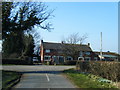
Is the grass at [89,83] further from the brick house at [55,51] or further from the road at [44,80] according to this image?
the brick house at [55,51]

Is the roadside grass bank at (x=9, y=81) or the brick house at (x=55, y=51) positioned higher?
the brick house at (x=55, y=51)

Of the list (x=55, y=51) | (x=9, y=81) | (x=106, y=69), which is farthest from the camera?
(x=55, y=51)

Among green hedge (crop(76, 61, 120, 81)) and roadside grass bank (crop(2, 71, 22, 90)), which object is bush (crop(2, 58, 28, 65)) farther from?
roadside grass bank (crop(2, 71, 22, 90))

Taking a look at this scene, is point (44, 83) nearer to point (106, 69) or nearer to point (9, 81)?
point (9, 81)

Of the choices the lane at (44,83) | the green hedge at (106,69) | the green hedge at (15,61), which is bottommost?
the green hedge at (15,61)

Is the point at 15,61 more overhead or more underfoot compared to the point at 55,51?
more underfoot

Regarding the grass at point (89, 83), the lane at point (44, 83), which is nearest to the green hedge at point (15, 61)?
the lane at point (44, 83)

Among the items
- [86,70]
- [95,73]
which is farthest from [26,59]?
[95,73]

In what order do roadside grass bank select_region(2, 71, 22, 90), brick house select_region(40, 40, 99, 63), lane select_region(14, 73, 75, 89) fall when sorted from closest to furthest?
1. roadside grass bank select_region(2, 71, 22, 90)
2. lane select_region(14, 73, 75, 89)
3. brick house select_region(40, 40, 99, 63)

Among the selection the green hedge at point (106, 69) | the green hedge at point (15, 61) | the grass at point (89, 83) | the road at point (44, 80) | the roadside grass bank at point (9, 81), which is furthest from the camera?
the green hedge at point (15, 61)

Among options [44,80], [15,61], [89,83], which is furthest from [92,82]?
[15,61]

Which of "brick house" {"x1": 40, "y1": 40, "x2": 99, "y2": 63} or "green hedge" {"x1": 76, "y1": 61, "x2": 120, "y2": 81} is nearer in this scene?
"green hedge" {"x1": 76, "y1": 61, "x2": 120, "y2": 81}

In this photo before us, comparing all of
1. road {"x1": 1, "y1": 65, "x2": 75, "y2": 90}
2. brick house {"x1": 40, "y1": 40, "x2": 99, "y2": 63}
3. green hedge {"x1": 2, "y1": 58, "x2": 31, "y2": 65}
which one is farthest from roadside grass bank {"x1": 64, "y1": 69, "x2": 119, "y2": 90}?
brick house {"x1": 40, "y1": 40, "x2": 99, "y2": 63}

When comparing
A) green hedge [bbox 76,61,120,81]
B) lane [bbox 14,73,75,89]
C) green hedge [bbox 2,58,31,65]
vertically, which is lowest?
green hedge [bbox 2,58,31,65]
